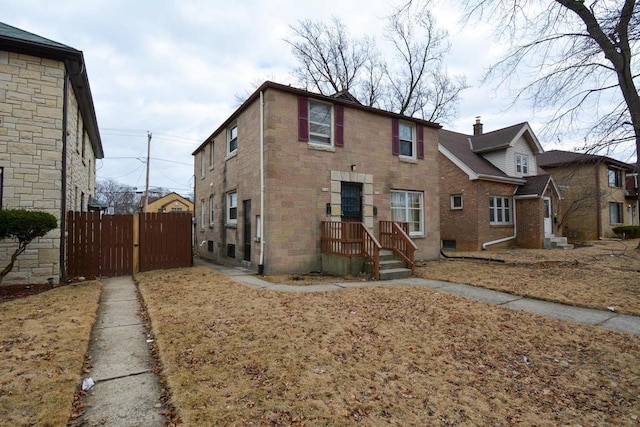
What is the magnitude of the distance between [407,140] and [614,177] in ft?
76.9

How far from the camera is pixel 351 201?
11023mm

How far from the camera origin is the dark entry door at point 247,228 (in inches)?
426

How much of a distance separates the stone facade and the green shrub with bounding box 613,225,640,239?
102ft

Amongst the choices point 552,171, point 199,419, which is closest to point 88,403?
point 199,419

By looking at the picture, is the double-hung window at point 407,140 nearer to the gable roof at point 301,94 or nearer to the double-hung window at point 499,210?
the gable roof at point 301,94

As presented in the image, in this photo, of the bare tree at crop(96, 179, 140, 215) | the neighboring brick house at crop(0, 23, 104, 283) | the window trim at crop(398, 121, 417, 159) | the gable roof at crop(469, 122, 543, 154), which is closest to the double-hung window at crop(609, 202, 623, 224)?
the gable roof at crop(469, 122, 543, 154)

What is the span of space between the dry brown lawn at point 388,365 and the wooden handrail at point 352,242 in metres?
3.04

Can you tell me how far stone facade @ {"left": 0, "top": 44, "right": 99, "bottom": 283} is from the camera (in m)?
7.41

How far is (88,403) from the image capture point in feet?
9.53

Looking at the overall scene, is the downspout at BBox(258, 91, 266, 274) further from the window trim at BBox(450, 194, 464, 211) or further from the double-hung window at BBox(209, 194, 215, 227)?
the window trim at BBox(450, 194, 464, 211)

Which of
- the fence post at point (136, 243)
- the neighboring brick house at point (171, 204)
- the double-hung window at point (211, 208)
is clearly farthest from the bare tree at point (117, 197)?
the fence post at point (136, 243)

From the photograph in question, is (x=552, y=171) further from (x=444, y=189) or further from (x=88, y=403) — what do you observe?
(x=88, y=403)

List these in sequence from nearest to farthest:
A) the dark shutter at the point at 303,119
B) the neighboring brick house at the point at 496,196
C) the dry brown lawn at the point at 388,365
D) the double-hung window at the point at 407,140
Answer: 1. the dry brown lawn at the point at 388,365
2. the dark shutter at the point at 303,119
3. the double-hung window at the point at 407,140
4. the neighboring brick house at the point at 496,196

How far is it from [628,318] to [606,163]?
24459 mm
